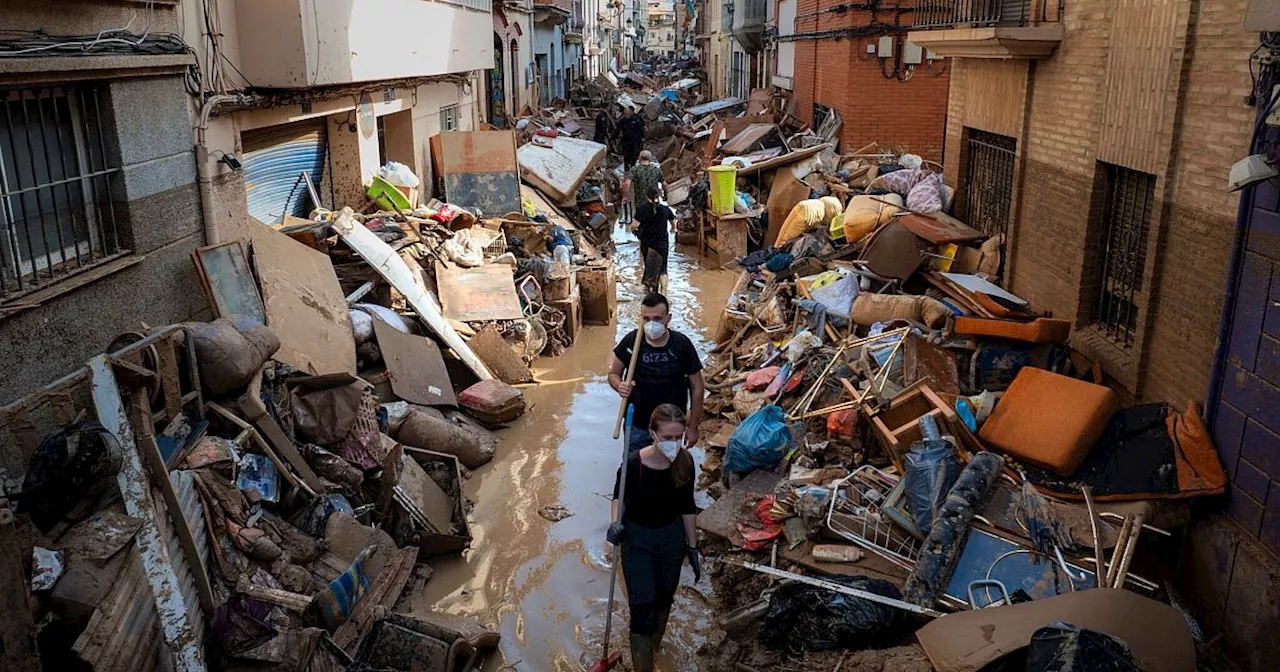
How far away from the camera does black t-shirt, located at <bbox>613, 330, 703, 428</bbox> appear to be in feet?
20.0

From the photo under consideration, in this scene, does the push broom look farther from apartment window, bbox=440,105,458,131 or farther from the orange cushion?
apartment window, bbox=440,105,458,131

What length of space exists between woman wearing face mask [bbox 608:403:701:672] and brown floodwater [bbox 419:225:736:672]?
2.20ft

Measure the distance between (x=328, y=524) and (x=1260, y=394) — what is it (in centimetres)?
539

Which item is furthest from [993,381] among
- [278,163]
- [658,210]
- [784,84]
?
[784,84]

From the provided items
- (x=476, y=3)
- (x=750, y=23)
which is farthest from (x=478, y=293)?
(x=750, y=23)

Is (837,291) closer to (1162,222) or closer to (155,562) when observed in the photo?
(1162,222)

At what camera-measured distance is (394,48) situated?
472 inches

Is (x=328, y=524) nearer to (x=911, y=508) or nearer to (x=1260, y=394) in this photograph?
(x=911, y=508)

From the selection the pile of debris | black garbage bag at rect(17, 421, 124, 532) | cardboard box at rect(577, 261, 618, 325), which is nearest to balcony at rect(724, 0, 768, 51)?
cardboard box at rect(577, 261, 618, 325)

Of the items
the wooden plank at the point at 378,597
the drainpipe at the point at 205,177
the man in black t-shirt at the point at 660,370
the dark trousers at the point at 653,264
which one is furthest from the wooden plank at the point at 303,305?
the dark trousers at the point at 653,264

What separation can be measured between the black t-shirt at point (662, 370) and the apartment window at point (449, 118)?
11645 millimetres

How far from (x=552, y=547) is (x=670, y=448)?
257cm

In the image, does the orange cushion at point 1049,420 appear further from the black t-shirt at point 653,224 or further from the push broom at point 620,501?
the black t-shirt at point 653,224

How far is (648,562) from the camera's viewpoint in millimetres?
4965
